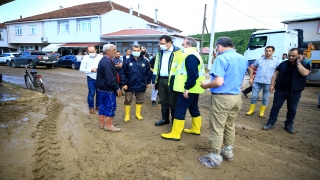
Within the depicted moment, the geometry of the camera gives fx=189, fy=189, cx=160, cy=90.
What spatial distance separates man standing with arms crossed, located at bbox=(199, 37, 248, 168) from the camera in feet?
8.31

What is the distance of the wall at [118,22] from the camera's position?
22828 mm

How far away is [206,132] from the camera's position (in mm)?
3986

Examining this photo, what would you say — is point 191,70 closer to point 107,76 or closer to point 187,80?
point 187,80

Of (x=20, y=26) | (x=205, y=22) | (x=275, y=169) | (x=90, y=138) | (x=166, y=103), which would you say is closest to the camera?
(x=275, y=169)

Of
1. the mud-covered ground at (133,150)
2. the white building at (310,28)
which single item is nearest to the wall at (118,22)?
the white building at (310,28)

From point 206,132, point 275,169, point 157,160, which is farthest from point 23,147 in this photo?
point 275,169

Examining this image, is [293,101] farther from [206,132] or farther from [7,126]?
[7,126]

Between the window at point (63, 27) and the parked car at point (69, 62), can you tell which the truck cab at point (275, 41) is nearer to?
the parked car at point (69, 62)

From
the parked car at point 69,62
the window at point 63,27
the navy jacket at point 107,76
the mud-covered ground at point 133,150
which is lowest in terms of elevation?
the mud-covered ground at point 133,150

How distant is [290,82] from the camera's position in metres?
3.92

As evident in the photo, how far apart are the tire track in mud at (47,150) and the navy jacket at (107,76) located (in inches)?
49.9

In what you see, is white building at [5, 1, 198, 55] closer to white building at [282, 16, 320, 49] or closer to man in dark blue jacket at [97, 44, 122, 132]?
white building at [282, 16, 320, 49]

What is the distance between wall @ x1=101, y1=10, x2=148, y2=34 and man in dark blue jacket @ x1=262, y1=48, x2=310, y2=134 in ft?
72.0

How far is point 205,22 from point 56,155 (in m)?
19.3
